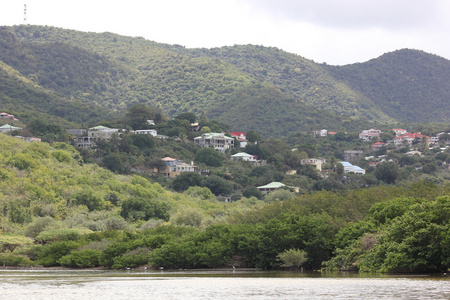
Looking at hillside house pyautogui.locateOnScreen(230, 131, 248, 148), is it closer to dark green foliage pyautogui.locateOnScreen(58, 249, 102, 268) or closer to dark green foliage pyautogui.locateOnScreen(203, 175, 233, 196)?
dark green foliage pyautogui.locateOnScreen(203, 175, 233, 196)

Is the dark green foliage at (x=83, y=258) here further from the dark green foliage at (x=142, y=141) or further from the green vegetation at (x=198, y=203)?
the dark green foliage at (x=142, y=141)

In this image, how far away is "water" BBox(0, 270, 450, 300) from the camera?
33469 mm

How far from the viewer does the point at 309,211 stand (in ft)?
198

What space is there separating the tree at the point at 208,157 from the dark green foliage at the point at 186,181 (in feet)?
62.7

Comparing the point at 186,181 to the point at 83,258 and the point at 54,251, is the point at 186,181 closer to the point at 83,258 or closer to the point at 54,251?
the point at 54,251

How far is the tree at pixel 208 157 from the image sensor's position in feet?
461

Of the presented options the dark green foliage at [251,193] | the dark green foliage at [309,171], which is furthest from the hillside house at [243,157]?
the dark green foliage at [251,193]

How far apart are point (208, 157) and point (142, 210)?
5316cm

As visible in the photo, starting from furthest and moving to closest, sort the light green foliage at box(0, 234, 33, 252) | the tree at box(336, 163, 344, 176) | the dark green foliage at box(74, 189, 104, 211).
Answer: the tree at box(336, 163, 344, 176)
the dark green foliage at box(74, 189, 104, 211)
the light green foliage at box(0, 234, 33, 252)

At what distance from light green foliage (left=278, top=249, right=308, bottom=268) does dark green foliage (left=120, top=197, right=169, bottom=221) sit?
3710 centimetres

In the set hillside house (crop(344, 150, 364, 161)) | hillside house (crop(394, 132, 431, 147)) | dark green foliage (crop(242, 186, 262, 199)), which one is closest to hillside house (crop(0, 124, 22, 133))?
dark green foliage (crop(242, 186, 262, 199))

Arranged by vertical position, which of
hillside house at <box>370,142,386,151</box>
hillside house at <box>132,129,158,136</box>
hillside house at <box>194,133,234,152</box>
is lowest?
hillside house at <box>194,133,234,152</box>

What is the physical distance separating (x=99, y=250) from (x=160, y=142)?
83.8 meters

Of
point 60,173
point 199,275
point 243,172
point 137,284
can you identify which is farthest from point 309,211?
point 243,172
